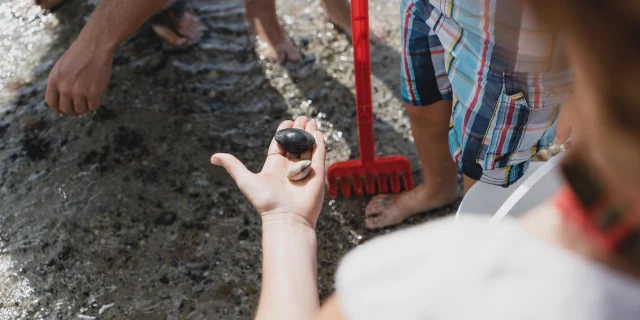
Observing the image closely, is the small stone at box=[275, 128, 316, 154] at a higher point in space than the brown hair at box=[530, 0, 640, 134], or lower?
lower

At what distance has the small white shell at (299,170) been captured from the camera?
1242mm

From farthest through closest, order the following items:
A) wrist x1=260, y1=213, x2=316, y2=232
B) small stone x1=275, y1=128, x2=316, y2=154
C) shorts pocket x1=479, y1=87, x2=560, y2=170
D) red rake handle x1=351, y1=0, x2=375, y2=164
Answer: red rake handle x1=351, y1=0, x2=375, y2=164 → small stone x1=275, y1=128, x2=316, y2=154 → shorts pocket x1=479, y1=87, x2=560, y2=170 → wrist x1=260, y1=213, x2=316, y2=232

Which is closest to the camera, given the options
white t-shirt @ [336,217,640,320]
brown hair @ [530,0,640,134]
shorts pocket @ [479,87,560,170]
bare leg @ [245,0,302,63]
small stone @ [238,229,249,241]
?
brown hair @ [530,0,640,134]

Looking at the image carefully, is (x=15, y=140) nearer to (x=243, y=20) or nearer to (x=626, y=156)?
(x=243, y=20)

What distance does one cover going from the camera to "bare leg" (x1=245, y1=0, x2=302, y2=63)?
238cm

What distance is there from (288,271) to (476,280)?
0.44 m

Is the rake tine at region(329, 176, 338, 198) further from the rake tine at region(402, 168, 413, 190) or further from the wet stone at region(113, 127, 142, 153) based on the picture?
the wet stone at region(113, 127, 142, 153)

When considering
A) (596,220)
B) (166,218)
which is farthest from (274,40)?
(596,220)

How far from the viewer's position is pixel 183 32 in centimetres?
249

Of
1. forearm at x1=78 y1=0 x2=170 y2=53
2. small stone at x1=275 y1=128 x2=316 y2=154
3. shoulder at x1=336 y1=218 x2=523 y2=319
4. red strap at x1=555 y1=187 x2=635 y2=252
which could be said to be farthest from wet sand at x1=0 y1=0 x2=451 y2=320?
red strap at x1=555 y1=187 x2=635 y2=252

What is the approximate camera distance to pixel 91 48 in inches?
71.7

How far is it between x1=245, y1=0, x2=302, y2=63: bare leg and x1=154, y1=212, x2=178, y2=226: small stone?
815mm

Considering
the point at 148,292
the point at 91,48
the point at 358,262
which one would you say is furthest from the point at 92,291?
the point at 358,262

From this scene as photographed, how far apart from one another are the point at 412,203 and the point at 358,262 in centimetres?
125
